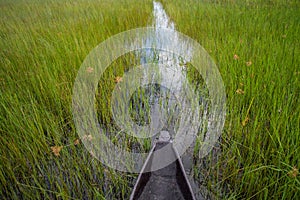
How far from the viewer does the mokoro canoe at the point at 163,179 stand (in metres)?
1.43

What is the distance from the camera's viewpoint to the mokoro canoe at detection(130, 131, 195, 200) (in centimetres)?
143

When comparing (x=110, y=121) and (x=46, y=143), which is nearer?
(x=46, y=143)

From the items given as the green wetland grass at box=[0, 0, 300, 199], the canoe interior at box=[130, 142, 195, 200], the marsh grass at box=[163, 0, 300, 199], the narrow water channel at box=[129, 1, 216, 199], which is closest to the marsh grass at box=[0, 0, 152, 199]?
the green wetland grass at box=[0, 0, 300, 199]

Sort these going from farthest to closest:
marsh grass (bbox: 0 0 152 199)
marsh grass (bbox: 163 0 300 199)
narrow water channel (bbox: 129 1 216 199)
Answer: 1. narrow water channel (bbox: 129 1 216 199)
2. marsh grass (bbox: 0 0 152 199)
3. marsh grass (bbox: 163 0 300 199)

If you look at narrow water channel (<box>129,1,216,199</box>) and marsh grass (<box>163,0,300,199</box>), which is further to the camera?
narrow water channel (<box>129,1,216,199</box>)

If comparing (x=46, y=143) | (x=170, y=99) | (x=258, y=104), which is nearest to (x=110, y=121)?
(x=46, y=143)

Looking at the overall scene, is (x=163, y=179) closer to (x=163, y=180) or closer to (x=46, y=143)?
(x=163, y=180)

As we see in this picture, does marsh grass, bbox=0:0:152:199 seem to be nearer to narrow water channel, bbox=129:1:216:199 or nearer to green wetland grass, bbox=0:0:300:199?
green wetland grass, bbox=0:0:300:199

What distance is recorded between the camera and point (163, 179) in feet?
5.19

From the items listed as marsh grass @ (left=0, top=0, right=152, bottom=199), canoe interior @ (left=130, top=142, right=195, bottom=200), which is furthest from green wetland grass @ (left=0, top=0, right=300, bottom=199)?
canoe interior @ (left=130, top=142, right=195, bottom=200)

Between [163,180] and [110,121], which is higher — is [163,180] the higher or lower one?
the lower one

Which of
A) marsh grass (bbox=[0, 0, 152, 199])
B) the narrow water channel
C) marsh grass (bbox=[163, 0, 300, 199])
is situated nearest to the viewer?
marsh grass (bbox=[163, 0, 300, 199])

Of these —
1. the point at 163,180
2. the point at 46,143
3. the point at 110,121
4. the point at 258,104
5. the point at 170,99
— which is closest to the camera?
the point at 163,180

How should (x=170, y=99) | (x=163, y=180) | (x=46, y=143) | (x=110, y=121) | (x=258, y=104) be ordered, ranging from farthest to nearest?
(x=170, y=99), (x=110, y=121), (x=258, y=104), (x=46, y=143), (x=163, y=180)
